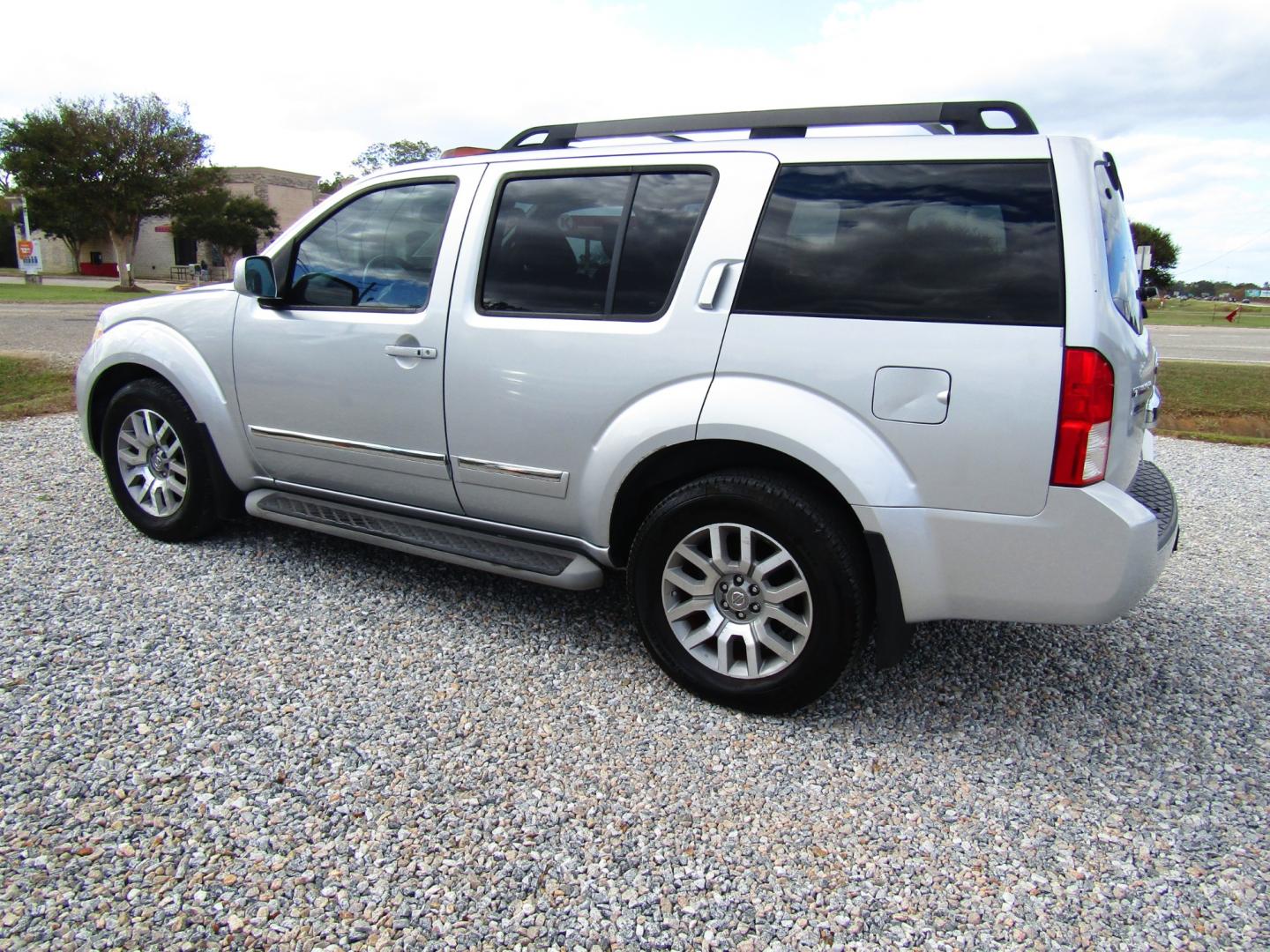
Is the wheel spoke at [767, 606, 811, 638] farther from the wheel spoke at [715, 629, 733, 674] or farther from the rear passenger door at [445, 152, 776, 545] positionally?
the rear passenger door at [445, 152, 776, 545]

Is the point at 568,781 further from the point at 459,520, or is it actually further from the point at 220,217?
the point at 220,217

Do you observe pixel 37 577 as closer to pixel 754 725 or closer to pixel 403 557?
pixel 403 557

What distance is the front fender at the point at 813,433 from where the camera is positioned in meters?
2.57

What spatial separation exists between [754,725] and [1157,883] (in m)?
1.20

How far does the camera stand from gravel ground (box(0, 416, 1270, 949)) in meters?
2.04

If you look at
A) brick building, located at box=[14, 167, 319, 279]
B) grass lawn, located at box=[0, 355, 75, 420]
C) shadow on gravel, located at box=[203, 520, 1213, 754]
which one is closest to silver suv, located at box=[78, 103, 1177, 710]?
shadow on gravel, located at box=[203, 520, 1213, 754]

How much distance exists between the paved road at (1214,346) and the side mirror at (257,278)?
15859mm

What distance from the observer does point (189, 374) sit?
406cm

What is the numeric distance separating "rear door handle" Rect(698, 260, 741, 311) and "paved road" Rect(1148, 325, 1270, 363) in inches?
605

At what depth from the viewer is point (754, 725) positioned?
2902 millimetres

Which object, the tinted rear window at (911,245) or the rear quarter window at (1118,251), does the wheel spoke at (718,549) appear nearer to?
the tinted rear window at (911,245)

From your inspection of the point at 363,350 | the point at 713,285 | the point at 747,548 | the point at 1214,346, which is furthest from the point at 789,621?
the point at 1214,346

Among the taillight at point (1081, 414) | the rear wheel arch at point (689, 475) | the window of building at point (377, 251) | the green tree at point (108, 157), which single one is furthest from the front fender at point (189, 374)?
the green tree at point (108, 157)

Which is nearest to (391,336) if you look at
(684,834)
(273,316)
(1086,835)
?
(273,316)
